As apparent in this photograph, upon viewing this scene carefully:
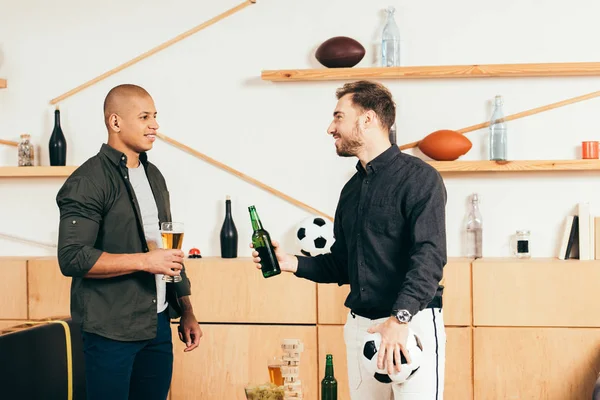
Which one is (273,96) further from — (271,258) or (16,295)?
(271,258)

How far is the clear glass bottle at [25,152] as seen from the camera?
174 inches

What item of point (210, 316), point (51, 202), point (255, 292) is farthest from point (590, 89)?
point (51, 202)

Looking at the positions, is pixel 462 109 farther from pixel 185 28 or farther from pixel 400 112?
pixel 185 28

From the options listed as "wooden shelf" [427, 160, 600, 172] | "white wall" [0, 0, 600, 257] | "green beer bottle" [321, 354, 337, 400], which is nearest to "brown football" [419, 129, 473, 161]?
"wooden shelf" [427, 160, 600, 172]

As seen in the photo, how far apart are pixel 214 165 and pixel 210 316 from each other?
0.83 metres

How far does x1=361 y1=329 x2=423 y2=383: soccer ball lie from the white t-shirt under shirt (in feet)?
2.69

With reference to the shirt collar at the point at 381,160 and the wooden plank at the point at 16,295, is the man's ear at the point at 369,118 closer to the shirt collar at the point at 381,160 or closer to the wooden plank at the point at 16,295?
the shirt collar at the point at 381,160

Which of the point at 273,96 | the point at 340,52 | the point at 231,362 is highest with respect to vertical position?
the point at 340,52

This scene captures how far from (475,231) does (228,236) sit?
1267 millimetres

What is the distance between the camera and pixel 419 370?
232cm

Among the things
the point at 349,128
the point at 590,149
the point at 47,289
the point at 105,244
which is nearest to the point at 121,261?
the point at 105,244

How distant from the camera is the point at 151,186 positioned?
2.82m

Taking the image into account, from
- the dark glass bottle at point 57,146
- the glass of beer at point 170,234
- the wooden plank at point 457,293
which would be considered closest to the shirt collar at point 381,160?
the glass of beer at point 170,234

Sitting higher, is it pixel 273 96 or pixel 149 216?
pixel 273 96
